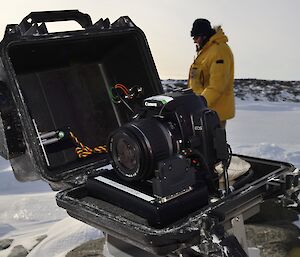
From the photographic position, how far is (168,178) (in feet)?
6.96

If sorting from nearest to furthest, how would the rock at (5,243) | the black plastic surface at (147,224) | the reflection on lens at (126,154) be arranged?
1. the black plastic surface at (147,224)
2. the reflection on lens at (126,154)
3. the rock at (5,243)

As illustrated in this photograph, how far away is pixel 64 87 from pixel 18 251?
4.75 ft

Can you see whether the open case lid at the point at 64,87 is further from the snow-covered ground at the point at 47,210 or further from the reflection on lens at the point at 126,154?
the snow-covered ground at the point at 47,210

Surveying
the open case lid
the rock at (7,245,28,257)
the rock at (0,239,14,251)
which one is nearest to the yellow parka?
the open case lid

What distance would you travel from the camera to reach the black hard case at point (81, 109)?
2117 mm

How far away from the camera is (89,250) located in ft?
12.0

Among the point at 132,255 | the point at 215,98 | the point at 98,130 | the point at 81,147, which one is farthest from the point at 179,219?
the point at 215,98

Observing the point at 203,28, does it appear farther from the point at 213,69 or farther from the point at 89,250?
the point at 89,250

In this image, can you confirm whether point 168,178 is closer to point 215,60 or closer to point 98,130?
point 98,130

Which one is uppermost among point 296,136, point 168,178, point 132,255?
point 168,178

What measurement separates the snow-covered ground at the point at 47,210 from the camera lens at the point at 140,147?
5.44 feet

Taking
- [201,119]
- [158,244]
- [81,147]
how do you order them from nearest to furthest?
[158,244] → [201,119] → [81,147]

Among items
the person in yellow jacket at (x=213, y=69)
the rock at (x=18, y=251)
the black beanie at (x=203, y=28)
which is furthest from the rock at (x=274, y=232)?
the rock at (x=18, y=251)

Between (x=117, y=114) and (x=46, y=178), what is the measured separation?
0.94 meters
